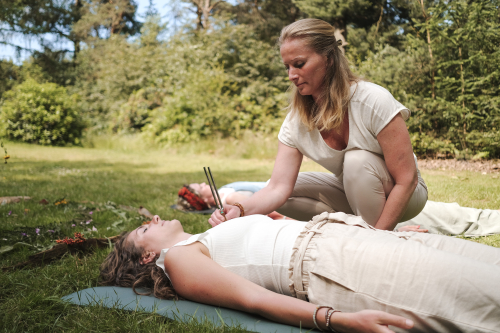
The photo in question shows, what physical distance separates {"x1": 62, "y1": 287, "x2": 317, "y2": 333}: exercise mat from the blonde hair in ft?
3.83

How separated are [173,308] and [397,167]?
1.43m

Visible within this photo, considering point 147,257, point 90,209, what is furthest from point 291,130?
point 90,209

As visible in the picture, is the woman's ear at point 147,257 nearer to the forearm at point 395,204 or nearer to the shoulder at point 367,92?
the forearm at point 395,204

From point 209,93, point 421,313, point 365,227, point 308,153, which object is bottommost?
point 421,313

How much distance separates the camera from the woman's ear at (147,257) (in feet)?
6.56

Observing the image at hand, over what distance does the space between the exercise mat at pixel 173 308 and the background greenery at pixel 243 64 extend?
5.42 feet

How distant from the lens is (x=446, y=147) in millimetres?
5949

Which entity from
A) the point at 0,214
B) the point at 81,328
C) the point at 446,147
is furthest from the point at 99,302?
the point at 446,147

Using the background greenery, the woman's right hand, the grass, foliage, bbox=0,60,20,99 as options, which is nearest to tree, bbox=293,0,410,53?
the background greenery

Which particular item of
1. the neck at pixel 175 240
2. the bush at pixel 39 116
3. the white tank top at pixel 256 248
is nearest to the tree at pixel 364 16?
the bush at pixel 39 116

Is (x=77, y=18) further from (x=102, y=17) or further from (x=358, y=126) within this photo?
(x=358, y=126)

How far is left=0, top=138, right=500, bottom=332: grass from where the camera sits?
1.69 meters

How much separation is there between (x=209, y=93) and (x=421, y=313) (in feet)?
35.3

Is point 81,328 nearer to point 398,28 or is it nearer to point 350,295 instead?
point 350,295
